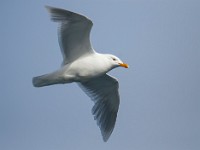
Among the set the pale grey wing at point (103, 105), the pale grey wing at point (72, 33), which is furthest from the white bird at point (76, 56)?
the pale grey wing at point (103, 105)

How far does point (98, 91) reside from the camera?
8133 millimetres

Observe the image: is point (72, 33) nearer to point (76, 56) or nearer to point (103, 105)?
point (76, 56)

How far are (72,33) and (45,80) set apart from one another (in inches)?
34.7

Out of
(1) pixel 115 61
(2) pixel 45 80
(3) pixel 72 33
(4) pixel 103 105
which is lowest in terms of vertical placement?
(4) pixel 103 105

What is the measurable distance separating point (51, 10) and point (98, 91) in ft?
6.46

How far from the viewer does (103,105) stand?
8.19 meters

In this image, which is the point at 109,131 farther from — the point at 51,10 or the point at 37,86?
the point at 51,10

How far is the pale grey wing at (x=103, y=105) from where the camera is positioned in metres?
8.08

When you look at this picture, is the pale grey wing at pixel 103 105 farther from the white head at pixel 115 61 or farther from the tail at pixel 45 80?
the tail at pixel 45 80

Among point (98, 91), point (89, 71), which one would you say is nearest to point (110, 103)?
point (98, 91)

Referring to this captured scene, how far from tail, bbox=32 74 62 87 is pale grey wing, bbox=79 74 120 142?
1.23 m

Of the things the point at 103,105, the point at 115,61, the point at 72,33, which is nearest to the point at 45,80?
the point at 72,33

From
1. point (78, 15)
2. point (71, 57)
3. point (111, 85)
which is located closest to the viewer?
point (78, 15)

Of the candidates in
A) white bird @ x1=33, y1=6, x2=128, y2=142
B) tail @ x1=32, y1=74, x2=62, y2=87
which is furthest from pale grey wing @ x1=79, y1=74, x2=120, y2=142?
tail @ x1=32, y1=74, x2=62, y2=87
